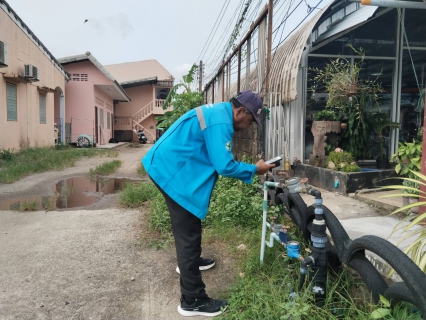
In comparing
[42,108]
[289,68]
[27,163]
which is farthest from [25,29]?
[289,68]

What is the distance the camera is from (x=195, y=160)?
238cm

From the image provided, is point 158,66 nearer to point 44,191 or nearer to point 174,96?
point 174,96

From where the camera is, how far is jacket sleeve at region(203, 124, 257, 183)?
2.23 meters

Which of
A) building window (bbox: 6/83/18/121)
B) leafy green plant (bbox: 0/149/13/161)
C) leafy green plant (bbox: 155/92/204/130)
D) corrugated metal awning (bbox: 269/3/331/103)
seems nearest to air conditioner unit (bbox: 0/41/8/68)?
building window (bbox: 6/83/18/121)

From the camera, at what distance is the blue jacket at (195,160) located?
2.28 meters

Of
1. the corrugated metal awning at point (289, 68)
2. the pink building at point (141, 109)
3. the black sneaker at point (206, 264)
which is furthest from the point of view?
the pink building at point (141, 109)

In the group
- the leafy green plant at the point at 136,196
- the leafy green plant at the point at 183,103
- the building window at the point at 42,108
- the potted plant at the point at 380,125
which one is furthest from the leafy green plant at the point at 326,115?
the building window at the point at 42,108

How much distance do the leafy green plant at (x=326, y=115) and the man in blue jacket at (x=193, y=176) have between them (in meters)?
4.33

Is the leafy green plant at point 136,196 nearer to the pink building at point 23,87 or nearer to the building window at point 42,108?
the pink building at point 23,87

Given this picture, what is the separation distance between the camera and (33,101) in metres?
13.0

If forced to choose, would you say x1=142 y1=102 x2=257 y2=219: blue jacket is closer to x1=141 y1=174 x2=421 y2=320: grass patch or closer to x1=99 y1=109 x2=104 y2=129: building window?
x1=141 y1=174 x2=421 y2=320: grass patch

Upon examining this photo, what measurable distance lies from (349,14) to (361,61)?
910 millimetres

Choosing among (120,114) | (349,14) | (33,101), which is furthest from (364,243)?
(120,114)

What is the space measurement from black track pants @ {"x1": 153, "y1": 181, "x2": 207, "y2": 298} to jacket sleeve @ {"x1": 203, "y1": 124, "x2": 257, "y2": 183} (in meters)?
0.40
